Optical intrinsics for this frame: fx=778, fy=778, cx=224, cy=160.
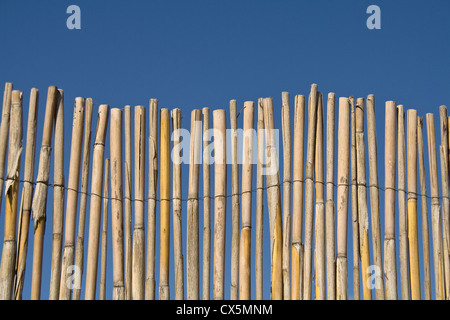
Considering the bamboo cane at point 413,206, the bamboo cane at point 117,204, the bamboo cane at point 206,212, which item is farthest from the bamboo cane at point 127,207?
the bamboo cane at point 413,206

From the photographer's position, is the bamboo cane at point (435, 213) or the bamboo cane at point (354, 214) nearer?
the bamboo cane at point (354, 214)

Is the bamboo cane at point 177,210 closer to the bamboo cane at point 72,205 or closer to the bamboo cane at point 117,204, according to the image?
the bamboo cane at point 117,204

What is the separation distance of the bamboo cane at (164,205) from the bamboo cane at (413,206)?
3.48ft

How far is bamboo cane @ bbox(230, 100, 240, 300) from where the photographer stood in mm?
3287

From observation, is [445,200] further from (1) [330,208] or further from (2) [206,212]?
(2) [206,212]

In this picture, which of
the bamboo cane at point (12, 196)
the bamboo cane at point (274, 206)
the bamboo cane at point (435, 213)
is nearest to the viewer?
the bamboo cane at point (12, 196)

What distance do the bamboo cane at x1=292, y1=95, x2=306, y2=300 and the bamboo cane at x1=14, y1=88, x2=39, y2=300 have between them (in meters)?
1.12

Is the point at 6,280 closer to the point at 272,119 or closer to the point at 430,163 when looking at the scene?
the point at 272,119

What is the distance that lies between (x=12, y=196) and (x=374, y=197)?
156cm

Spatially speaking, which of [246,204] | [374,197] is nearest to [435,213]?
[374,197]

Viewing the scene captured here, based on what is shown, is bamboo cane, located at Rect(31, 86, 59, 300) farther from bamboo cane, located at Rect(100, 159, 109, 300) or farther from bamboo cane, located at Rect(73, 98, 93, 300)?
bamboo cane, located at Rect(100, 159, 109, 300)

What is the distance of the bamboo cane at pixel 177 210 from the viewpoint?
10.8 feet

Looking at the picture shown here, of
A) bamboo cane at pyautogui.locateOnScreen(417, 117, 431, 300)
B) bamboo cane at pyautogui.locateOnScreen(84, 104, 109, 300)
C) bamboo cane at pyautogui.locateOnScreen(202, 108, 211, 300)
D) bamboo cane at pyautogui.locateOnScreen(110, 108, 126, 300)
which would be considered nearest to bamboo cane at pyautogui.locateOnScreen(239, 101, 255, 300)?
bamboo cane at pyautogui.locateOnScreen(202, 108, 211, 300)
